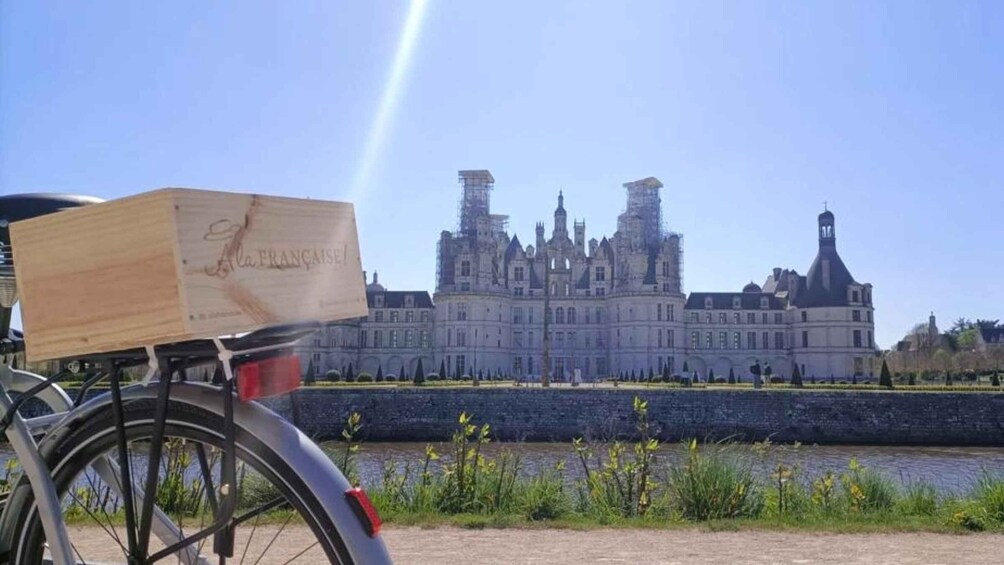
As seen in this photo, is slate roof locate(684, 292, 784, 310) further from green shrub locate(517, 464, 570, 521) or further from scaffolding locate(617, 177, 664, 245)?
green shrub locate(517, 464, 570, 521)

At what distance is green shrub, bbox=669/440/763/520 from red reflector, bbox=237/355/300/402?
443 cm

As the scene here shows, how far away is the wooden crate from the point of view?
69.7 inches

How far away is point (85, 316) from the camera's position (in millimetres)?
1938

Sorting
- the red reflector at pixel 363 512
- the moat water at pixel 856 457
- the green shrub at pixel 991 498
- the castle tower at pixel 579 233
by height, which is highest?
the castle tower at pixel 579 233

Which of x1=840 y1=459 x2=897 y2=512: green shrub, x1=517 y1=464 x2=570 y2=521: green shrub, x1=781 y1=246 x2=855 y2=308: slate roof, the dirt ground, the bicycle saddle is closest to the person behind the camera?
the bicycle saddle

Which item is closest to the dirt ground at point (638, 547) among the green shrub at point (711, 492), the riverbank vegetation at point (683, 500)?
the riverbank vegetation at point (683, 500)

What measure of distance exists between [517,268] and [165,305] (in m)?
61.1

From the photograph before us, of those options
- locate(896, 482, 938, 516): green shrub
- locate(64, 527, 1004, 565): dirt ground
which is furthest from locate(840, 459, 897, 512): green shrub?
locate(64, 527, 1004, 565): dirt ground

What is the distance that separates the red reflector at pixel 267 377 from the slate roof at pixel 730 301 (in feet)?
203

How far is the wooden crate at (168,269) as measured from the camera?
1.77 metres

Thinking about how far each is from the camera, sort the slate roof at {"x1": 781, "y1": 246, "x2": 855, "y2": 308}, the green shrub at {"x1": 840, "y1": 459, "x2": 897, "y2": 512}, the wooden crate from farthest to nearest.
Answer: the slate roof at {"x1": 781, "y1": 246, "x2": 855, "y2": 308}
the green shrub at {"x1": 840, "y1": 459, "x2": 897, "y2": 512}
the wooden crate

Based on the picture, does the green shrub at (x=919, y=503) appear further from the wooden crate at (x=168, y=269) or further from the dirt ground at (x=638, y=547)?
the wooden crate at (x=168, y=269)

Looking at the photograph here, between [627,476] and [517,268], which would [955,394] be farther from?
[517,268]

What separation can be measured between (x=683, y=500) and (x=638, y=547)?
139 cm
